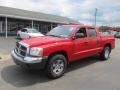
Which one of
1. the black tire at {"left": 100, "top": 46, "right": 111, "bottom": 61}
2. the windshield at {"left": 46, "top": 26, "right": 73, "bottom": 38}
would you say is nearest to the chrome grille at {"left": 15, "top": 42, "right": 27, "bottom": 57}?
the windshield at {"left": 46, "top": 26, "right": 73, "bottom": 38}

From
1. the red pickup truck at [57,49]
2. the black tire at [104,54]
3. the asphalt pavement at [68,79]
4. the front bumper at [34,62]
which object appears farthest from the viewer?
the black tire at [104,54]

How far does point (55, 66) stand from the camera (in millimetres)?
6289

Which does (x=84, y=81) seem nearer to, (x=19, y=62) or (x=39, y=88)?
(x=39, y=88)

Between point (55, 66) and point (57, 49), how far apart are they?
610mm

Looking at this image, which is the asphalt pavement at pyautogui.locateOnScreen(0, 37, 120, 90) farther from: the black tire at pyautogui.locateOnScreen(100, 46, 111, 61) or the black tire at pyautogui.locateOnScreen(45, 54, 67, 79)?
the black tire at pyautogui.locateOnScreen(100, 46, 111, 61)

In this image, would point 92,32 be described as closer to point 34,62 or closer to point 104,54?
point 104,54

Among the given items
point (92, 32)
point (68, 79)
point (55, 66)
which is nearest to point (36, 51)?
point (55, 66)

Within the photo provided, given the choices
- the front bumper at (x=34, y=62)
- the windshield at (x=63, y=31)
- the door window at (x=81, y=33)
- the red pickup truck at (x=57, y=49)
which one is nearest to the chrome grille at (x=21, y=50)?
the red pickup truck at (x=57, y=49)

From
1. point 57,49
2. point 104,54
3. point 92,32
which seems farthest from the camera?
point 104,54

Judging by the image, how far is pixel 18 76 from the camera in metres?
6.39

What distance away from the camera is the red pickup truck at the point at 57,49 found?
5.83 meters

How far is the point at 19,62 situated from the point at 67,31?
7.71ft

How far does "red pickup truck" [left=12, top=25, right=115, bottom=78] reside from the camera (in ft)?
19.1

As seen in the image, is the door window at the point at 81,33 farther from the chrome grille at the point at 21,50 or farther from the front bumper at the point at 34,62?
the chrome grille at the point at 21,50
